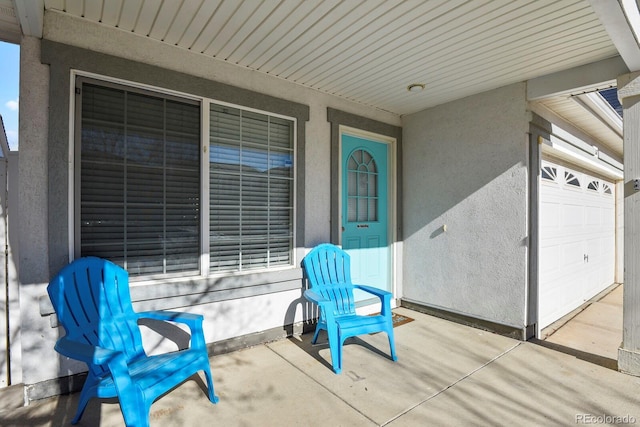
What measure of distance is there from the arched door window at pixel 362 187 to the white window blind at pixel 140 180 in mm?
1882

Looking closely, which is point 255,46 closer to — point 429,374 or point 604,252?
point 429,374

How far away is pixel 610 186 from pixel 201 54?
24.0 ft

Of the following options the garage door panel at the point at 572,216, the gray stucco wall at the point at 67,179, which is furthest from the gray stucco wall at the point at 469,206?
the gray stucco wall at the point at 67,179

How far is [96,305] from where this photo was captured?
7.20ft

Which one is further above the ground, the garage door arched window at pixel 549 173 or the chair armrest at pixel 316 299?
the garage door arched window at pixel 549 173

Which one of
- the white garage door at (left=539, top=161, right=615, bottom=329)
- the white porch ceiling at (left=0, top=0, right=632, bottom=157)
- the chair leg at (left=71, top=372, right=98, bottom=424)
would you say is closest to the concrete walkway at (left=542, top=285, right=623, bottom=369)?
the white garage door at (left=539, top=161, right=615, bottom=329)

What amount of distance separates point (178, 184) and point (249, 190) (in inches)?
26.5

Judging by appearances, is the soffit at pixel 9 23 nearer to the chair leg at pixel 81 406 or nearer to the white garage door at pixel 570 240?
the chair leg at pixel 81 406

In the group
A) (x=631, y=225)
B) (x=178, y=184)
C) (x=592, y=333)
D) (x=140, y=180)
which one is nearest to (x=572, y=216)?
(x=592, y=333)

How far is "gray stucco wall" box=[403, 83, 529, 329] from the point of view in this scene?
3.39 meters

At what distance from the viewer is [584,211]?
15.5 feet

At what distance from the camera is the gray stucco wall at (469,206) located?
3.39 meters

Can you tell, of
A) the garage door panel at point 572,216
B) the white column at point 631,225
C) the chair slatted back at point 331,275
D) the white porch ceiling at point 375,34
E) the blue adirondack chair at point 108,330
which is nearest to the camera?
the blue adirondack chair at point 108,330

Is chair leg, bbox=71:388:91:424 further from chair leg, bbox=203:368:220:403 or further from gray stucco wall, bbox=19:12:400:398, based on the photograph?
chair leg, bbox=203:368:220:403
